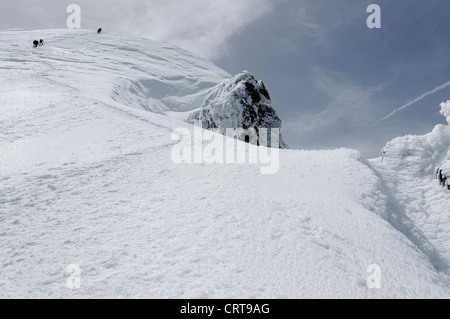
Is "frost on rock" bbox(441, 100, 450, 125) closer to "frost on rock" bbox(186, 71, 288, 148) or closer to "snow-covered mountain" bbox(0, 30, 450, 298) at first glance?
"snow-covered mountain" bbox(0, 30, 450, 298)

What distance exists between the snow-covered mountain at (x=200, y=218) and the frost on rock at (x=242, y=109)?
14.9m

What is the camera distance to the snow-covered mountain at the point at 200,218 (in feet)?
15.7

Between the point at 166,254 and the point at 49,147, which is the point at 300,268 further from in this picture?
the point at 49,147

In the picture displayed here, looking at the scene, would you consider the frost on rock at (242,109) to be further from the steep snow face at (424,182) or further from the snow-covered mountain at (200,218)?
the steep snow face at (424,182)

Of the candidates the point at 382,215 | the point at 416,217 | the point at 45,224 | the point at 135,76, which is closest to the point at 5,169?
the point at 45,224

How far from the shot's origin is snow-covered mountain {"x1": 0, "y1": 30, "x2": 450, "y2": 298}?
189 inches

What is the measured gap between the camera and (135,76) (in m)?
41.2

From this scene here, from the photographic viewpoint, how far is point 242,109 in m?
28.5

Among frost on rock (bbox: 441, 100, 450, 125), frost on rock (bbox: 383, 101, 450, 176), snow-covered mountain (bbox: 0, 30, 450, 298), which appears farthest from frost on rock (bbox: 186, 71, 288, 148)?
frost on rock (bbox: 441, 100, 450, 125)

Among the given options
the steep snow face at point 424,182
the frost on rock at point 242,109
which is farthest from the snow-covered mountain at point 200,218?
the frost on rock at point 242,109

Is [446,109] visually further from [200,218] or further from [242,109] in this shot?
[242,109]

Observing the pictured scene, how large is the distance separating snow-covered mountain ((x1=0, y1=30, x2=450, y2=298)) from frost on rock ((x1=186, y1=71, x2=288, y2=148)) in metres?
14.9

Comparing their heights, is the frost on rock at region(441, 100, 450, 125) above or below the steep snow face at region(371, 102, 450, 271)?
above

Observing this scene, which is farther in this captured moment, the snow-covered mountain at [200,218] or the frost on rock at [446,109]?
the frost on rock at [446,109]
